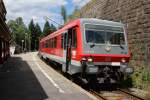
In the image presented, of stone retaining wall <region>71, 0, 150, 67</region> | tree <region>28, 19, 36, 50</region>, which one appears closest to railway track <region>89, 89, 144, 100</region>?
stone retaining wall <region>71, 0, 150, 67</region>

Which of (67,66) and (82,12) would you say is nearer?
(67,66)

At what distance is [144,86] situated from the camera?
15.5 m

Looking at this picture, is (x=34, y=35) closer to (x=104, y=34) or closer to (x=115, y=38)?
(x=115, y=38)

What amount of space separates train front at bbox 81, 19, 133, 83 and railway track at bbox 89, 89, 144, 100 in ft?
2.38

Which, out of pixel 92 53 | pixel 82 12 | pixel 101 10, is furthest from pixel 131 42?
pixel 82 12

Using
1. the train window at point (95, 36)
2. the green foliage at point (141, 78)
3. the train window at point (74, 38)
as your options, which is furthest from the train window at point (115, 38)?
the green foliage at point (141, 78)

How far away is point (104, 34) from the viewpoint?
51.1 feet

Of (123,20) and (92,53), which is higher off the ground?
(123,20)

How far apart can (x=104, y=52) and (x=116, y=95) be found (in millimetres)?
2115

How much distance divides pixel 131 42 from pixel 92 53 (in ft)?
21.1

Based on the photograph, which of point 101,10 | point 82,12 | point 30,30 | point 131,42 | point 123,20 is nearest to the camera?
point 131,42

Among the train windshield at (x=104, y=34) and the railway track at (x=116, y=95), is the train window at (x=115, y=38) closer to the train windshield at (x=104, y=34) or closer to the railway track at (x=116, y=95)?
the train windshield at (x=104, y=34)

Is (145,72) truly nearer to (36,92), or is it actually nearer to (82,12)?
(36,92)

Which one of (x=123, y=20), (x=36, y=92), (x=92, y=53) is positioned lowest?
(x=36, y=92)
